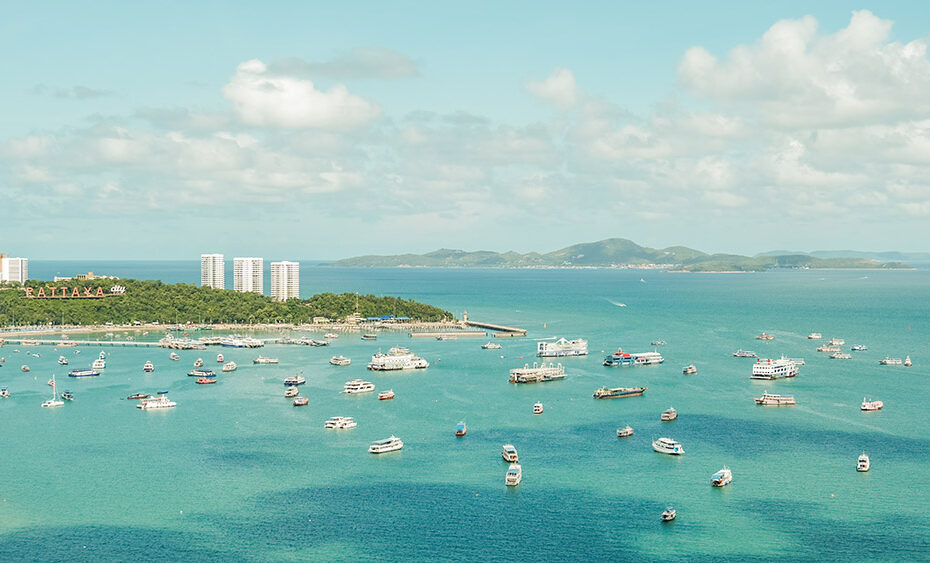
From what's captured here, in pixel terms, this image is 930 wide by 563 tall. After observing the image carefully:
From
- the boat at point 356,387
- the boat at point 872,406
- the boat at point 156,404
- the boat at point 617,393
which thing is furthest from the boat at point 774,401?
the boat at point 156,404

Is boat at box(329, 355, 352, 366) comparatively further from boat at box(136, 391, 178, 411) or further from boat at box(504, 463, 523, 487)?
boat at box(504, 463, 523, 487)

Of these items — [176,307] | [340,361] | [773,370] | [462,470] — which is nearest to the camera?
[462,470]

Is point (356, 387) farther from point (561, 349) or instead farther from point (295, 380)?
point (561, 349)

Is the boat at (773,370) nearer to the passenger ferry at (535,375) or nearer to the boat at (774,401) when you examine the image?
the boat at (774,401)

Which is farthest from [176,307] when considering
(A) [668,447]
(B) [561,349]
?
(A) [668,447]

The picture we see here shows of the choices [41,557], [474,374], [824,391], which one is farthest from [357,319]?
[41,557]

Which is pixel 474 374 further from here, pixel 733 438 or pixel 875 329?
pixel 875 329
